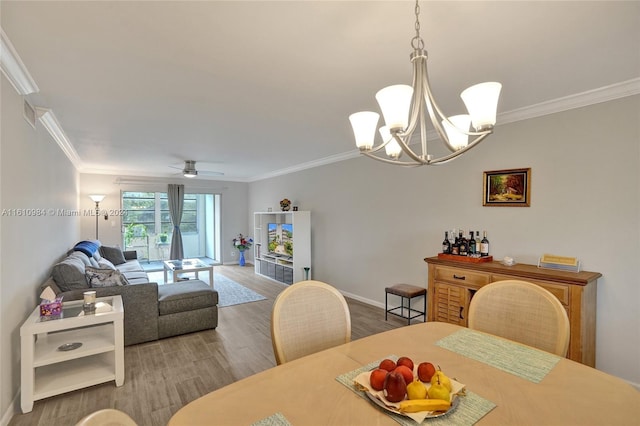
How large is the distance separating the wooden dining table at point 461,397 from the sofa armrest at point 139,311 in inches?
108

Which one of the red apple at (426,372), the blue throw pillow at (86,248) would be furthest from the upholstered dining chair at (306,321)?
the blue throw pillow at (86,248)

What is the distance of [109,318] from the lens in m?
2.58

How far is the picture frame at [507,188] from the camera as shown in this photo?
9.85ft

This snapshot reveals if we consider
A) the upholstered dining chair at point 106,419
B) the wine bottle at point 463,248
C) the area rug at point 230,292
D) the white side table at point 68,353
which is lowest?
the area rug at point 230,292

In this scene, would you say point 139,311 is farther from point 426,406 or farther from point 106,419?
point 426,406

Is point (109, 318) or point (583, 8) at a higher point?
point (583, 8)

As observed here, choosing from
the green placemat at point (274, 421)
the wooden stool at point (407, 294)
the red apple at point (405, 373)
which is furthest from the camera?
the wooden stool at point (407, 294)

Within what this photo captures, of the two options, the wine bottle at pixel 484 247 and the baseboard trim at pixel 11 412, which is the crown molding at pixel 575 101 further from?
the baseboard trim at pixel 11 412

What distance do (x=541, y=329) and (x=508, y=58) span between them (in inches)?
67.1

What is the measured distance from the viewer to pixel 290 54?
1.98 meters

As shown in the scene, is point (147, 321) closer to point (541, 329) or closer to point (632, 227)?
point (541, 329)

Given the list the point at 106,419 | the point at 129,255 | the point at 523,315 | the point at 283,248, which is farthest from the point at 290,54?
the point at 129,255

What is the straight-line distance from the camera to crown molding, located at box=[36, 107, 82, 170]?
3024mm

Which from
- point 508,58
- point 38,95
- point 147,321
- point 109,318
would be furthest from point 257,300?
point 508,58
